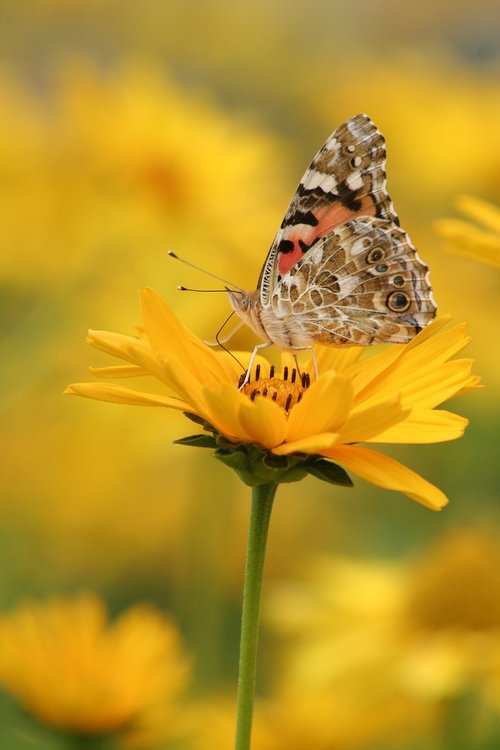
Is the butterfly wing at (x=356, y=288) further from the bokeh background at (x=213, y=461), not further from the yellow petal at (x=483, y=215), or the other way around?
the bokeh background at (x=213, y=461)

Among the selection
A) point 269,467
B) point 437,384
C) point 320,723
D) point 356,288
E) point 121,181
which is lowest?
point 320,723

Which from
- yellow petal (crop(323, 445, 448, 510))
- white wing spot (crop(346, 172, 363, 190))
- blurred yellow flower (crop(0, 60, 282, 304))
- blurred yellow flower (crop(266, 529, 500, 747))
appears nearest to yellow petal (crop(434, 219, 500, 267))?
white wing spot (crop(346, 172, 363, 190))

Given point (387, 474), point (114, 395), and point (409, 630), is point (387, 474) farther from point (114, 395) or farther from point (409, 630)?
point (409, 630)

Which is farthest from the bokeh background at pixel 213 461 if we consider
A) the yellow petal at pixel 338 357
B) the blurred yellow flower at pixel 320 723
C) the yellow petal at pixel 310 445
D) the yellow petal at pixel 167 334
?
the yellow petal at pixel 310 445

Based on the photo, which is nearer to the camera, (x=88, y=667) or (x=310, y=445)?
(x=310, y=445)

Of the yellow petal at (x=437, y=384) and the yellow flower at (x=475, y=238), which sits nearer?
the yellow petal at (x=437, y=384)

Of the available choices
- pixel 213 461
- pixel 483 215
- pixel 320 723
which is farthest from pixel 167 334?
pixel 213 461
